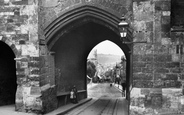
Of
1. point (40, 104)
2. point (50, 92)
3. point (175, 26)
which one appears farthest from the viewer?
point (50, 92)

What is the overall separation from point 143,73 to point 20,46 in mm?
4701

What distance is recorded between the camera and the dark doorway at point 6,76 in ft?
32.9

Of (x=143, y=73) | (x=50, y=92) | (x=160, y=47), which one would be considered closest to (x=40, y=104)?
(x=50, y=92)

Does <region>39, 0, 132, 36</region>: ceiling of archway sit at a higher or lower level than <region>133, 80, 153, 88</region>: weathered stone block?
higher

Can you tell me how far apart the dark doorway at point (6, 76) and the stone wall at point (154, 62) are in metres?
5.87

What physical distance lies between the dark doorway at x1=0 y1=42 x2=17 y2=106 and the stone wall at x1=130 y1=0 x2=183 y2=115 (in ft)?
19.3

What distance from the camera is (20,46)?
8688 millimetres

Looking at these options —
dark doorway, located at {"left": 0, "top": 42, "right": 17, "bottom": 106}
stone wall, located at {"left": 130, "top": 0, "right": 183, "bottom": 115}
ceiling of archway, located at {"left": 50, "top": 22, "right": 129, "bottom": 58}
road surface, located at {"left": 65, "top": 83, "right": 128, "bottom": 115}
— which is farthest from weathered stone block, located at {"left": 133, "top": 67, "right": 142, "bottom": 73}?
dark doorway, located at {"left": 0, "top": 42, "right": 17, "bottom": 106}

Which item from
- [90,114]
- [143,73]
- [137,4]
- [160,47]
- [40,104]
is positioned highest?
[137,4]

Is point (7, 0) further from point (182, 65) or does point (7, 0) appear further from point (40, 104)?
point (182, 65)

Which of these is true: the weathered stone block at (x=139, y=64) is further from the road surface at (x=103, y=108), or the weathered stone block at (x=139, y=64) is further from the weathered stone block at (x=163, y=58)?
the road surface at (x=103, y=108)

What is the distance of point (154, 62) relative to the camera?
24.7 ft

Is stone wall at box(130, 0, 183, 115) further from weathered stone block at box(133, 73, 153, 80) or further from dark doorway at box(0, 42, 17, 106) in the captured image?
dark doorway at box(0, 42, 17, 106)

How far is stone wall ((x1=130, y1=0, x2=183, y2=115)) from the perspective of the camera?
7.37 metres
